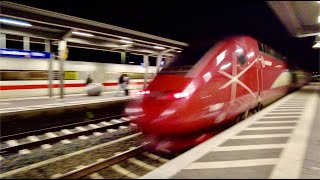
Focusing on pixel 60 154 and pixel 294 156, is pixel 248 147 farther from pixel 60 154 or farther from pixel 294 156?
pixel 60 154

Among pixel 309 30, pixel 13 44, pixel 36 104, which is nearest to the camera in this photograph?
pixel 309 30

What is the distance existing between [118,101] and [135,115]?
27.7 feet

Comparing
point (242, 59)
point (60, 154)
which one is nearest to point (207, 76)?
point (242, 59)

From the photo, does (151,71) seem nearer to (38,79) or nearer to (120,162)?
Answer: (38,79)

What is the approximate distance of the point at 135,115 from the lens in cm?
684

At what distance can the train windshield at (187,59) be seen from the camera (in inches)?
272

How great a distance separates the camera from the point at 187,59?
7246 mm

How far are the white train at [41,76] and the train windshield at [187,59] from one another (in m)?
11.2

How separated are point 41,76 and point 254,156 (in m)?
15.3

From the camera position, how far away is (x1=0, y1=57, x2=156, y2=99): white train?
50.2 feet

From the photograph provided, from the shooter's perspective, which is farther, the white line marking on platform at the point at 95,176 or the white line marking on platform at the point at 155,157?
the white line marking on platform at the point at 155,157

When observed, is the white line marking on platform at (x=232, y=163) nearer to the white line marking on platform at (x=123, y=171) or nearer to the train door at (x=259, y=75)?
the white line marking on platform at (x=123, y=171)

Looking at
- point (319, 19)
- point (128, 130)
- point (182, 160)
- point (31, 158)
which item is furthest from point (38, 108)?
point (319, 19)

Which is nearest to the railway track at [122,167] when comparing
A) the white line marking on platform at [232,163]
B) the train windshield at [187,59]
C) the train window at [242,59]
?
the white line marking on platform at [232,163]
